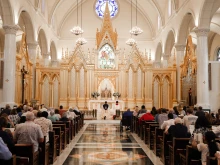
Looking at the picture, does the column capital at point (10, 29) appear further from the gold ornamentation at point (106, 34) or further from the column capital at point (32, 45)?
the gold ornamentation at point (106, 34)

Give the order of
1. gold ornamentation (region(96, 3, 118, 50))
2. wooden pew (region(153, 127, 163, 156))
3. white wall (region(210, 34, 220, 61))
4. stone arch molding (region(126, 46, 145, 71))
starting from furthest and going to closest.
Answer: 1. white wall (region(210, 34, 220, 61))
2. gold ornamentation (region(96, 3, 118, 50))
3. stone arch molding (region(126, 46, 145, 71))
4. wooden pew (region(153, 127, 163, 156))

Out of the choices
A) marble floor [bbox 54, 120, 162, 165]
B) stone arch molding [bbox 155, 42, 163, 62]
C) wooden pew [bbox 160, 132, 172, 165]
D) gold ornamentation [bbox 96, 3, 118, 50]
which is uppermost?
gold ornamentation [bbox 96, 3, 118, 50]

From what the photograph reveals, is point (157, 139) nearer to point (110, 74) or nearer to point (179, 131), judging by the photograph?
point (179, 131)

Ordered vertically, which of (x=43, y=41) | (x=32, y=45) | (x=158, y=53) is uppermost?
(x=43, y=41)

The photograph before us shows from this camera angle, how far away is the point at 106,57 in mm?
32188

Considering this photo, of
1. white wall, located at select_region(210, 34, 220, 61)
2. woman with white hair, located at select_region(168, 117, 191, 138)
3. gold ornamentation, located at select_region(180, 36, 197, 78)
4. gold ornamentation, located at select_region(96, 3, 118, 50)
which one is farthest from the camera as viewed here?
white wall, located at select_region(210, 34, 220, 61)

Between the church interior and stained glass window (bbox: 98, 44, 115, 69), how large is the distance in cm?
10

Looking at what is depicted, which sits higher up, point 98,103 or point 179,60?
point 179,60

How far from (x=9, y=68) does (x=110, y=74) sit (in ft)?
43.8

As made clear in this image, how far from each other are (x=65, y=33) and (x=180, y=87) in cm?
1546

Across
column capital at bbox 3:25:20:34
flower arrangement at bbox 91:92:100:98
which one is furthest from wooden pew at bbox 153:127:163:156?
flower arrangement at bbox 91:92:100:98

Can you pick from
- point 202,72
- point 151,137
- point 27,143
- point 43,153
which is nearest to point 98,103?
point 202,72

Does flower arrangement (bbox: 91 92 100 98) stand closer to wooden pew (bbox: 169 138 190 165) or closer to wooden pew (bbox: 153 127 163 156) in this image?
wooden pew (bbox: 153 127 163 156)

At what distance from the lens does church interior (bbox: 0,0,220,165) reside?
1213cm
